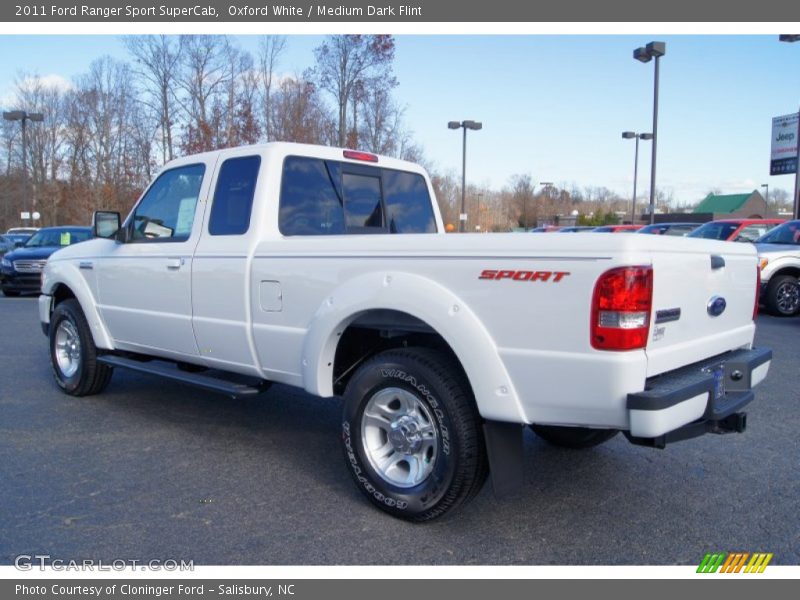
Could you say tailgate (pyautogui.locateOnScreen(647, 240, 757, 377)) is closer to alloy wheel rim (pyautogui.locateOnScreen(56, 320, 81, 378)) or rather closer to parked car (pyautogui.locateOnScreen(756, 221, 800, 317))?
alloy wheel rim (pyautogui.locateOnScreen(56, 320, 81, 378))

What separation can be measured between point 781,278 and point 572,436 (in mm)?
9145

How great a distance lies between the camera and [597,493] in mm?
3928

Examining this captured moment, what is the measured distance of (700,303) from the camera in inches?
130

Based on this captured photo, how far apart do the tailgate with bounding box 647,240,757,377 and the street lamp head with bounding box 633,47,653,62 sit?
784 inches

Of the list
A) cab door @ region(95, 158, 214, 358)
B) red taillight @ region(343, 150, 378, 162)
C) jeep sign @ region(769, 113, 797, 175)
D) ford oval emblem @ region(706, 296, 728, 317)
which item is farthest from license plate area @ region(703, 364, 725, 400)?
jeep sign @ region(769, 113, 797, 175)

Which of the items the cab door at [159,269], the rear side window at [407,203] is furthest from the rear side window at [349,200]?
the cab door at [159,269]

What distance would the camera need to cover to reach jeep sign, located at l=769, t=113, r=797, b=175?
23719 mm

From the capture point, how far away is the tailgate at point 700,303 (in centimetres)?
294

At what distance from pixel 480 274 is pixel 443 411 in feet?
2.31

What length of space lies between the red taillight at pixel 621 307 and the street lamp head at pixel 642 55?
69.6 ft

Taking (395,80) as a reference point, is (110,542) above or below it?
below

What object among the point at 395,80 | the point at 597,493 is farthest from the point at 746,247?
the point at 395,80

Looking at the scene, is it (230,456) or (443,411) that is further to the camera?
(230,456)

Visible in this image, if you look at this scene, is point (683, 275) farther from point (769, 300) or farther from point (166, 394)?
point (769, 300)
